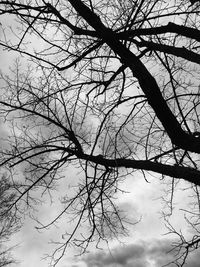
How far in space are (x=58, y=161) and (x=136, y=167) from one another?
142cm

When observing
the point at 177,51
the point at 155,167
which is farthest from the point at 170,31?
the point at 155,167

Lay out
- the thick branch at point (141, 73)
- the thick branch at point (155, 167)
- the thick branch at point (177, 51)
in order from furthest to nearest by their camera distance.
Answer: the thick branch at point (155, 167)
the thick branch at point (177, 51)
the thick branch at point (141, 73)

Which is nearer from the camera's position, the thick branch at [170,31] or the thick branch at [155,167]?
the thick branch at [170,31]

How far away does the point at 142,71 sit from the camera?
12.1 ft

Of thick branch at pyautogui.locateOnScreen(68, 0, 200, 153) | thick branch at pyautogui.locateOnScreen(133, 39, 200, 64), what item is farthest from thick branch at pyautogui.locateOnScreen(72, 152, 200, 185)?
thick branch at pyautogui.locateOnScreen(133, 39, 200, 64)

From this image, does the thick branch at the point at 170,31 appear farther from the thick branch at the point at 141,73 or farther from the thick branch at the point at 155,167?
the thick branch at the point at 155,167

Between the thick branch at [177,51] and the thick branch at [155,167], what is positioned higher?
the thick branch at [177,51]

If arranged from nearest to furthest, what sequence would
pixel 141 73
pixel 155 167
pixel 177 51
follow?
pixel 141 73
pixel 177 51
pixel 155 167

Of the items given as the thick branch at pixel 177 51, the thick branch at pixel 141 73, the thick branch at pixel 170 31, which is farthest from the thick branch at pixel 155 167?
the thick branch at pixel 170 31

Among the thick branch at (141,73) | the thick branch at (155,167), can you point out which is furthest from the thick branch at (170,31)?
the thick branch at (155,167)

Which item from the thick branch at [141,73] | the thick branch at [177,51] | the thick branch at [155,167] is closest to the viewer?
the thick branch at [141,73]

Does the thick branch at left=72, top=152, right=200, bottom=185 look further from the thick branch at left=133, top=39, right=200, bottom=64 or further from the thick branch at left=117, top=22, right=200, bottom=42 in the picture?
the thick branch at left=117, top=22, right=200, bottom=42

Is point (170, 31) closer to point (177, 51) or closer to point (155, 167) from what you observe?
point (177, 51)

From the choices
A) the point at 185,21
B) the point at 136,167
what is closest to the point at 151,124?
the point at 136,167
